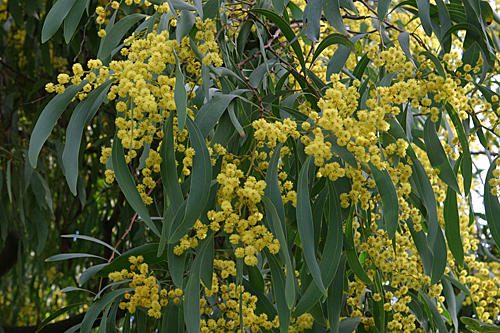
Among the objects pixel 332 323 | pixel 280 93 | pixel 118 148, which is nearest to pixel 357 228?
pixel 332 323

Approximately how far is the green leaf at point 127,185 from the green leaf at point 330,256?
315 mm

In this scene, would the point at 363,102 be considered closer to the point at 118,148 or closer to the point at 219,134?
the point at 219,134

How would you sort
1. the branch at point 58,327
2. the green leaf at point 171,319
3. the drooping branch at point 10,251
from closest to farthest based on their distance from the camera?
the green leaf at point 171,319, the branch at point 58,327, the drooping branch at point 10,251

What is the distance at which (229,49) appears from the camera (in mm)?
1222

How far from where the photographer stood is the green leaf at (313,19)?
108 centimetres

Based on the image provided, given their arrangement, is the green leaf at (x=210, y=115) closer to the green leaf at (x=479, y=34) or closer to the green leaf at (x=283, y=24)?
the green leaf at (x=283, y=24)

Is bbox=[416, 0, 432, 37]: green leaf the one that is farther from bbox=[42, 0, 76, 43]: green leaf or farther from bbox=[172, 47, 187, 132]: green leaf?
bbox=[42, 0, 76, 43]: green leaf

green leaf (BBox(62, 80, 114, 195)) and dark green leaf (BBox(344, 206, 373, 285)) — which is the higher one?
green leaf (BBox(62, 80, 114, 195))

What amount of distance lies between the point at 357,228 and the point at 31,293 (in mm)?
2401

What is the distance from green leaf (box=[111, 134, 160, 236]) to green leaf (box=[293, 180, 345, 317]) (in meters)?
0.31

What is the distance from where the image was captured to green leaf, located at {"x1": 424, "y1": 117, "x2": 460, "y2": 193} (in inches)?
39.7

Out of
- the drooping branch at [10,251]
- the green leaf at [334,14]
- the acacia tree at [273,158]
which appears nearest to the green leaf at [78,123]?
the acacia tree at [273,158]

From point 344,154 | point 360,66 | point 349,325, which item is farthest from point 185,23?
point 349,325

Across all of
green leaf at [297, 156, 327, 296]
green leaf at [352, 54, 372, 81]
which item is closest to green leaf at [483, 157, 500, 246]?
green leaf at [352, 54, 372, 81]
